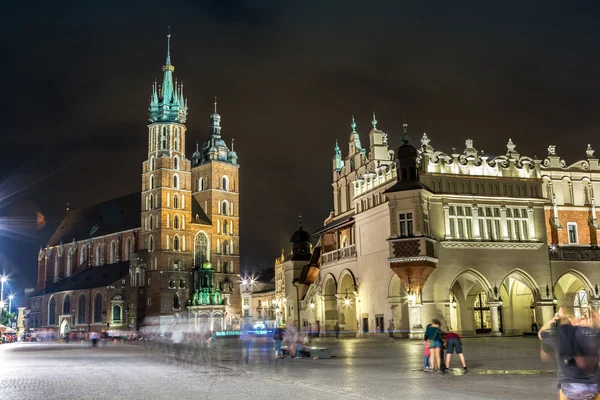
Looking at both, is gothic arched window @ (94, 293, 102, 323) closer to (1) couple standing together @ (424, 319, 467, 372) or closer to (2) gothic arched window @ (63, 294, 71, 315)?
(2) gothic arched window @ (63, 294, 71, 315)

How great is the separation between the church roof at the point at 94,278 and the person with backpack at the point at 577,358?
9361 cm

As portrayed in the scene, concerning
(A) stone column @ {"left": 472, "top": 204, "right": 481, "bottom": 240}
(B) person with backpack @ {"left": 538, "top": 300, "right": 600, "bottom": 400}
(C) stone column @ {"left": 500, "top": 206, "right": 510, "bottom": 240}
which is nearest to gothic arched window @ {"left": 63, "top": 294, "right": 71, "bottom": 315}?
(A) stone column @ {"left": 472, "top": 204, "right": 481, "bottom": 240}

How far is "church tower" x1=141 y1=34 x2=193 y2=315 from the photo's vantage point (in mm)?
94188

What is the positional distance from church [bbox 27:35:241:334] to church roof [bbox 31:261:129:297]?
0.25 metres

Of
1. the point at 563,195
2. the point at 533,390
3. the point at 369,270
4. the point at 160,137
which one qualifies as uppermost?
the point at 160,137

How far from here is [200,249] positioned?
333 ft

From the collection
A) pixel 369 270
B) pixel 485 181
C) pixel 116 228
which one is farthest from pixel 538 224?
pixel 116 228

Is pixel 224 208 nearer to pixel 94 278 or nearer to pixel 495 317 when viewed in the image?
pixel 94 278

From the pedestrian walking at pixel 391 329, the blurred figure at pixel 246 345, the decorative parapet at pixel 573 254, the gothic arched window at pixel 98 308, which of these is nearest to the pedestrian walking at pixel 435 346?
the blurred figure at pixel 246 345

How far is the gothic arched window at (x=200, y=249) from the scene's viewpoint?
3944 inches

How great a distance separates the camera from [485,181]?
4494cm

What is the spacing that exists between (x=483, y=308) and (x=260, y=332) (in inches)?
1181

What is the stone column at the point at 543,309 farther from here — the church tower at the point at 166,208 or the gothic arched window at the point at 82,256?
the gothic arched window at the point at 82,256

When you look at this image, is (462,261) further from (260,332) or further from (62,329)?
(62,329)
